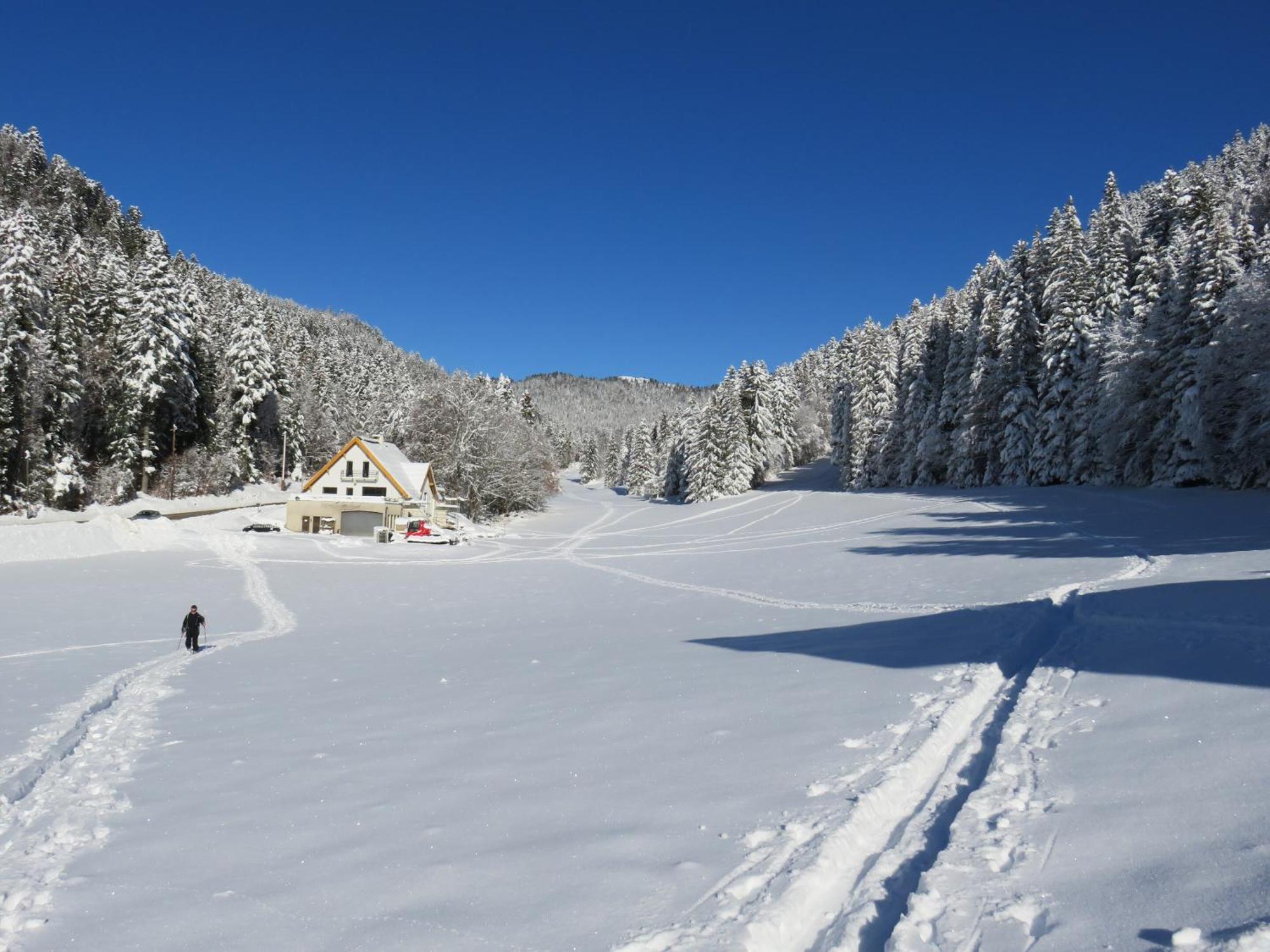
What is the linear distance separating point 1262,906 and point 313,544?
43.6 meters

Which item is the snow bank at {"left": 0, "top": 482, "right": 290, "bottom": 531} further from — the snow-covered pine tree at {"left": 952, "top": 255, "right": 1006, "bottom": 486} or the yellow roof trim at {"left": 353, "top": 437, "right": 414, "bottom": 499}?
the snow-covered pine tree at {"left": 952, "top": 255, "right": 1006, "bottom": 486}

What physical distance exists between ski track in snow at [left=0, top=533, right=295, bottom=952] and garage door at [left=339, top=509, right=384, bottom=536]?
38.0 m

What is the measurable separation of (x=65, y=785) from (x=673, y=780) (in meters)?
6.59

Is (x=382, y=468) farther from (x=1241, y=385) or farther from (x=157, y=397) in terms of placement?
(x=1241, y=385)

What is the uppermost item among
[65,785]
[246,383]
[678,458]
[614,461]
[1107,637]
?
[246,383]

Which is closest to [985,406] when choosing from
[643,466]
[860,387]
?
[860,387]

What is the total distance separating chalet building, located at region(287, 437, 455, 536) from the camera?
51375 mm

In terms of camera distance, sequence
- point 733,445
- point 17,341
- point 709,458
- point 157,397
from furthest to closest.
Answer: point 733,445 < point 709,458 < point 157,397 < point 17,341

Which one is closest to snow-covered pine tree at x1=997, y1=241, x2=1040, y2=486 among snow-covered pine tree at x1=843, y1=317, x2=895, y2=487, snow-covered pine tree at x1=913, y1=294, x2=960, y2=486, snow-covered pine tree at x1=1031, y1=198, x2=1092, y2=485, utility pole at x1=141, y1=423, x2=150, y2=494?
snow-covered pine tree at x1=1031, y1=198, x2=1092, y2=485

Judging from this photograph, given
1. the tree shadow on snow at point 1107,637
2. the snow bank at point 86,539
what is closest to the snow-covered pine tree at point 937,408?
the tree shadow on snow at point 1107,637

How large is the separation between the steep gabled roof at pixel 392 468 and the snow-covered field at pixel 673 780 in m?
33.1

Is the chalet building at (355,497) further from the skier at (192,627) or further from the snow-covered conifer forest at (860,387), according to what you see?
the skier at (192,627)

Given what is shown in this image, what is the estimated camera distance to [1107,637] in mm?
11258

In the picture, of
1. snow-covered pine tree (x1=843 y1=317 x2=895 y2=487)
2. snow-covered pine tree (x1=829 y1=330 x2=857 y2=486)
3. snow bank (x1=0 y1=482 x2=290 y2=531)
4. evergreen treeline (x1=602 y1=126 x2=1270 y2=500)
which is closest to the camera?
evergreen treeline (x1=602 y1=126 x2=1270 y2=500)
